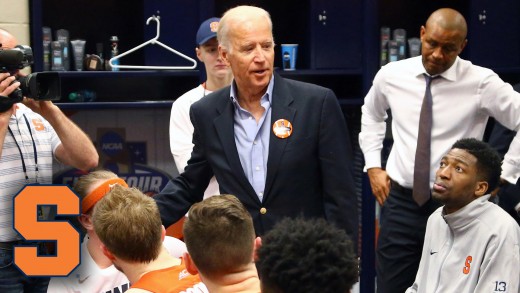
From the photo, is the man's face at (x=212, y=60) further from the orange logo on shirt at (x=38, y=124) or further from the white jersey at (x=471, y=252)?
the white jersey at (x=471, y=252)

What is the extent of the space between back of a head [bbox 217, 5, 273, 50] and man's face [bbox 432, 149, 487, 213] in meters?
1.08

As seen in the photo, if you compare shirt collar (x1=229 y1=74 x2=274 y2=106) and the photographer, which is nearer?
shirt collar (x1=229 y1=74 x2=274 y2=106)

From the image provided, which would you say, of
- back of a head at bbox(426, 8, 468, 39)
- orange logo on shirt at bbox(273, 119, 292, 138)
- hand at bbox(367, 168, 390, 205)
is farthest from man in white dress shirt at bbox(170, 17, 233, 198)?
orange logo on shirt at bbox(273, 119, 292, 138)

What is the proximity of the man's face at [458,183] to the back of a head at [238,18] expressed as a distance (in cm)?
108

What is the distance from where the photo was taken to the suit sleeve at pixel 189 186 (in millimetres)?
3041

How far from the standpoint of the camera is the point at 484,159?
3631 mm

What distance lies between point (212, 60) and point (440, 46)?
1.01 m

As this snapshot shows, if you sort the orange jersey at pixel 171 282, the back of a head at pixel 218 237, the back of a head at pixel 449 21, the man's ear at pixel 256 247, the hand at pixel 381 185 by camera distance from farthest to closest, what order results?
the hand at pixel 381 185, the back of a head at pixel 449 21, the orange jersey at pixel 171 282, the back of a head at pixel 218 237, the man's ear at pixel 256 247

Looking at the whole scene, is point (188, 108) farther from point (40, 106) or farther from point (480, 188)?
point (480, 188)

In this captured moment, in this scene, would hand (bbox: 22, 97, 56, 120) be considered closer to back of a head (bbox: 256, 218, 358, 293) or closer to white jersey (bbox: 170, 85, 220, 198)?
white jersey (bbox: 170, 85, 220, 198)

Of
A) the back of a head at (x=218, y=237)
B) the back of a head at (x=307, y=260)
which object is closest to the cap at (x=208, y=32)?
the back of a head at (x=218, y=237)

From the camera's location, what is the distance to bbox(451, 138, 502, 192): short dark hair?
363 cm

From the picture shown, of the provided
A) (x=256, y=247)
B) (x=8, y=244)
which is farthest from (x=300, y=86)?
(x=8, y=244)

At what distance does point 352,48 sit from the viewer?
527 cm
